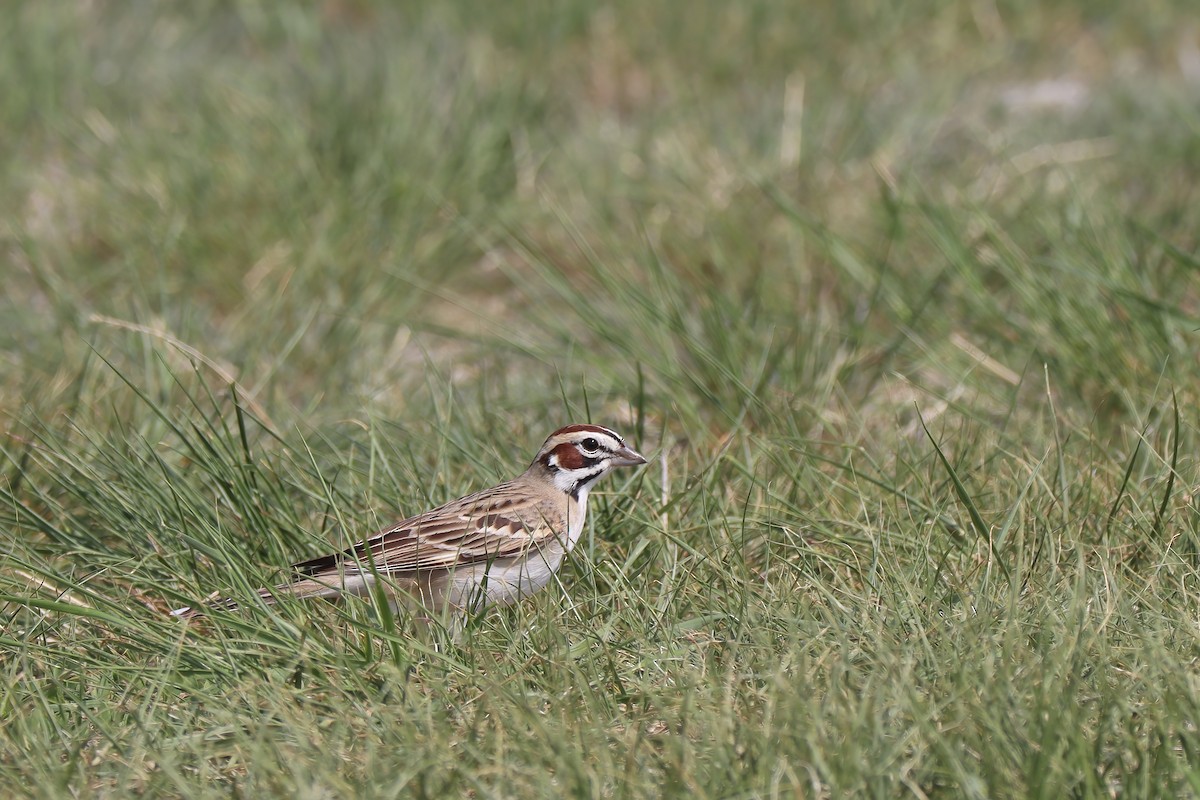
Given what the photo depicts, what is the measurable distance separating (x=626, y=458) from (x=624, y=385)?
976 mm

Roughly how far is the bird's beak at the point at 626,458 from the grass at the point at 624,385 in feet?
0.49

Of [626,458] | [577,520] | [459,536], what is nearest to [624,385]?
[626,458]

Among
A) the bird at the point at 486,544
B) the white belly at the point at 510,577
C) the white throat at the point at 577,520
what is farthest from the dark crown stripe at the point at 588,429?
the white belly at the point at 510,577

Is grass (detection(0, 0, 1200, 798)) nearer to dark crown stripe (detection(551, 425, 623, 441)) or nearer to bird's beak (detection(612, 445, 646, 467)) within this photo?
bird's beak (detection(612, 445, 646, 467))

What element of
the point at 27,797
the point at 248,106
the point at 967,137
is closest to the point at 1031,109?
the point at 967,137

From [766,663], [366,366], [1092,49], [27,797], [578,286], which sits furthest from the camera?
[1092,49]

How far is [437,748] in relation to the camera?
3.57m

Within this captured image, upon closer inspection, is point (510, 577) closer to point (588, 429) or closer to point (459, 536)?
point (459, 536)

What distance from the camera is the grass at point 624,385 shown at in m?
3.65

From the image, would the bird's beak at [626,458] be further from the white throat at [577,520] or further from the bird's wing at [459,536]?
the bird's wing at [459,536]

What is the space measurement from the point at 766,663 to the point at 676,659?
0.26 meters

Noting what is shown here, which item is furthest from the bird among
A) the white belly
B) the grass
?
the grass

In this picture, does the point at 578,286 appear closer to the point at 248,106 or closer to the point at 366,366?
the point at 366,366

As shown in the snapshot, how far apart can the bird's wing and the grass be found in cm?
16
